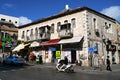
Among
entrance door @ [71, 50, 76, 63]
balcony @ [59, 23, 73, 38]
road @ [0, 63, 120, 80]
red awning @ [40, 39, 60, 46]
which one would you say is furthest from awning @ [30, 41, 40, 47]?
road @ [0, 63, 120, 80]

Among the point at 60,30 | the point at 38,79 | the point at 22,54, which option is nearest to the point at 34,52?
the point at 22,54

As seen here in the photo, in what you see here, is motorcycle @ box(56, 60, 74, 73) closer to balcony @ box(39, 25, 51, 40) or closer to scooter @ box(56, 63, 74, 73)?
scooter @ box(56, 63, 74, 73)

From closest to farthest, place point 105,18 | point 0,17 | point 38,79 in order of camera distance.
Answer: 1. point 38,79
2. point 105,18
3. point 0,17

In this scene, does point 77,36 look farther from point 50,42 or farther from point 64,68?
point 64,68

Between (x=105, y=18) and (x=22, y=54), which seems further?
(x=22, y=54)

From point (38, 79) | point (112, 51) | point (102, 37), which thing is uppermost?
point (102, 37)

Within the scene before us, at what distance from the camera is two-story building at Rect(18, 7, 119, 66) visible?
2766 cm

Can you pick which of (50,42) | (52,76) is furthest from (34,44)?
(52,76)

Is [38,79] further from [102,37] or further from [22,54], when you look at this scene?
[22,54]

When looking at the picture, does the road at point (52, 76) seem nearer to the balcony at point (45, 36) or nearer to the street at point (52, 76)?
the street at point (52, 76)

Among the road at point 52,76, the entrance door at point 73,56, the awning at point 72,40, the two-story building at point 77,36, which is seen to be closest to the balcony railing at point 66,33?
the two-story building at point 77,36

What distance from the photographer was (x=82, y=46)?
2756cm

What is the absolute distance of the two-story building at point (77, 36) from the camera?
2766 cm

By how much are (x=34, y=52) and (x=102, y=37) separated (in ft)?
44.8
